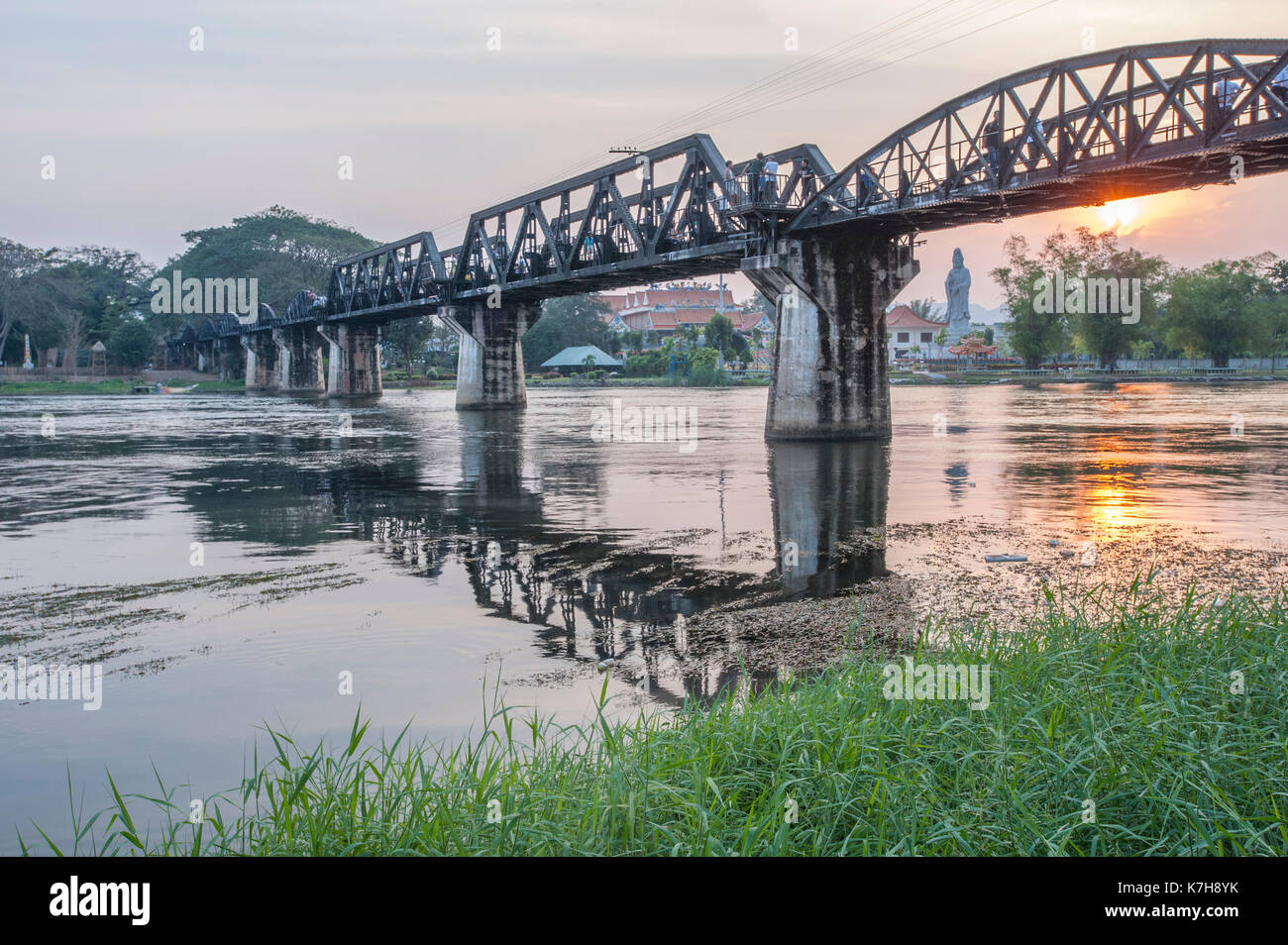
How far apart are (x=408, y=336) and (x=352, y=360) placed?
35074 mm

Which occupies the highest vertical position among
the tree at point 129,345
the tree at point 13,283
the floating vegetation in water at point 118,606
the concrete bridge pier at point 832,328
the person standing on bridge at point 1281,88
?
the tree at point 13,283

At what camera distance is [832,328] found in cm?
3825

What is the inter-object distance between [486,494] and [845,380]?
706 inches

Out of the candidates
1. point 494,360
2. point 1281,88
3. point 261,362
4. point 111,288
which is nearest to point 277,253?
point 261,362

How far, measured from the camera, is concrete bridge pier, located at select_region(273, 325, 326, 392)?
122938 mm

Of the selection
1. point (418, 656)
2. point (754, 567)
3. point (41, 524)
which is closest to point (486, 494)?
point (41, 524)

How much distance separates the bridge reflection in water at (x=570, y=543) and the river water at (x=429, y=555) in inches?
2.8

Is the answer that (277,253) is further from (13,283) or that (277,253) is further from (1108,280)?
(1108,280)

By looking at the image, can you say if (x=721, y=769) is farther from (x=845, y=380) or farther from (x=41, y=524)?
(x=845, y=380)

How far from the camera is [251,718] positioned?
8711 mm

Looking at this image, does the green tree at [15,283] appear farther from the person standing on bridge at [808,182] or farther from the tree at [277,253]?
the person standing on bridge at [808,182]

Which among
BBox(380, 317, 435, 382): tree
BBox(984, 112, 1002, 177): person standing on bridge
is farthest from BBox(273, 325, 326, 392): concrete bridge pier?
BBox(984, 112, 1002, 177): person standing on bridge

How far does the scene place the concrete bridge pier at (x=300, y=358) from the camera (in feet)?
403

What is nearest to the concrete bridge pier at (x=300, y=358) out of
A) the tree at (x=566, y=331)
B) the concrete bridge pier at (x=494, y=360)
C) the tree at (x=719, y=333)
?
the tree at (x=566, y=331)
